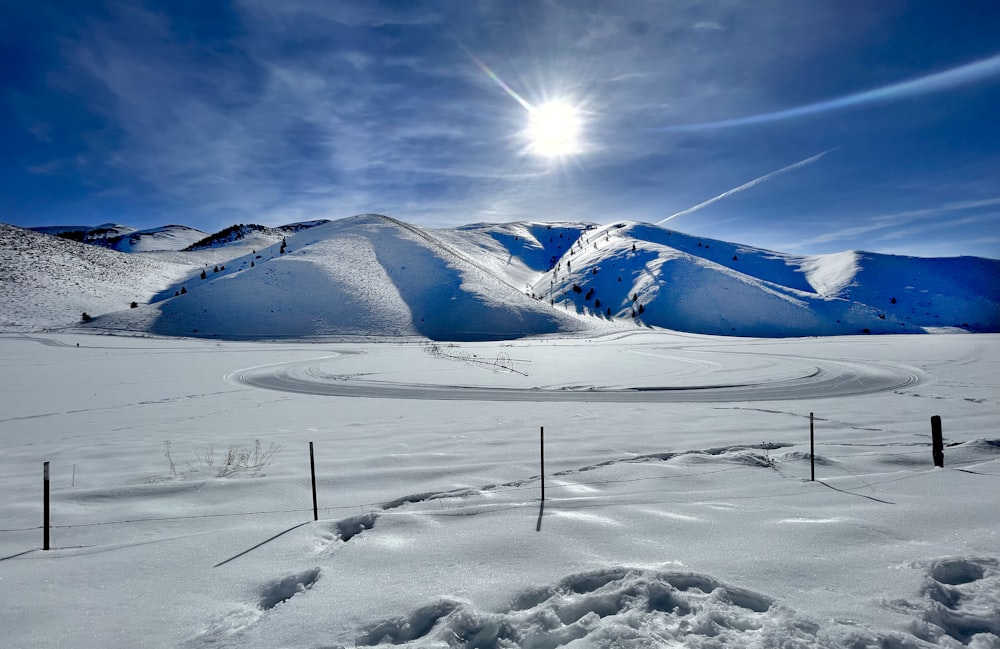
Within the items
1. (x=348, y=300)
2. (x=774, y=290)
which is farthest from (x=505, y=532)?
(x=774, y=290)

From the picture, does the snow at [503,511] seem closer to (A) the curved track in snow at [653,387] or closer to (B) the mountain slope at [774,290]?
(A) the curved track in snow at [653,387]

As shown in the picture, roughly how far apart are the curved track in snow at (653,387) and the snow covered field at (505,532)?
409cm

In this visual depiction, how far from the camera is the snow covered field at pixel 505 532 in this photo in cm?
400

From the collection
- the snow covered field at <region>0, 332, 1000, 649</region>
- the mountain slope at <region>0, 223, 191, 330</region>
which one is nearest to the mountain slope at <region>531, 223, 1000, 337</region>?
the mountain slope at <region>0, 223, 191, 330</region>

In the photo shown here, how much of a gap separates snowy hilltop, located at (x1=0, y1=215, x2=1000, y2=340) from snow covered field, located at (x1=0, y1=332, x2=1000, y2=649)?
2759 inches

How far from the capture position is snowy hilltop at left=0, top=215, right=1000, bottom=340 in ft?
262

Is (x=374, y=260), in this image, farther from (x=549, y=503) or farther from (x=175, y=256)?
(x=549, y=503)

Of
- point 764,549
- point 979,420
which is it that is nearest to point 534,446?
point 764,549

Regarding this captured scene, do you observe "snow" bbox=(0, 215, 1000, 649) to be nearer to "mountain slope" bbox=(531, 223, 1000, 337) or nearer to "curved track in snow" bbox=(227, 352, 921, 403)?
"curved track in snow" bbox=(227, 352, 921, 403)

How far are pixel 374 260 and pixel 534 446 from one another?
10362 cm

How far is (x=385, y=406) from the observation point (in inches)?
671

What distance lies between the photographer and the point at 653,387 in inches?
855

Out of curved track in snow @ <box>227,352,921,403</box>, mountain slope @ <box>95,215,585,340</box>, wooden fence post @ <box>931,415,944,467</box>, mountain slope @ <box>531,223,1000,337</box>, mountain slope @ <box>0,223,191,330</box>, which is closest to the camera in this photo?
wooden fence post @ <box>931,415,944,467</box>

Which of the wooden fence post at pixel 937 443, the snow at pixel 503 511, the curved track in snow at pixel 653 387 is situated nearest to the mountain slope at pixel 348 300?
the snow at pixel 503 511
